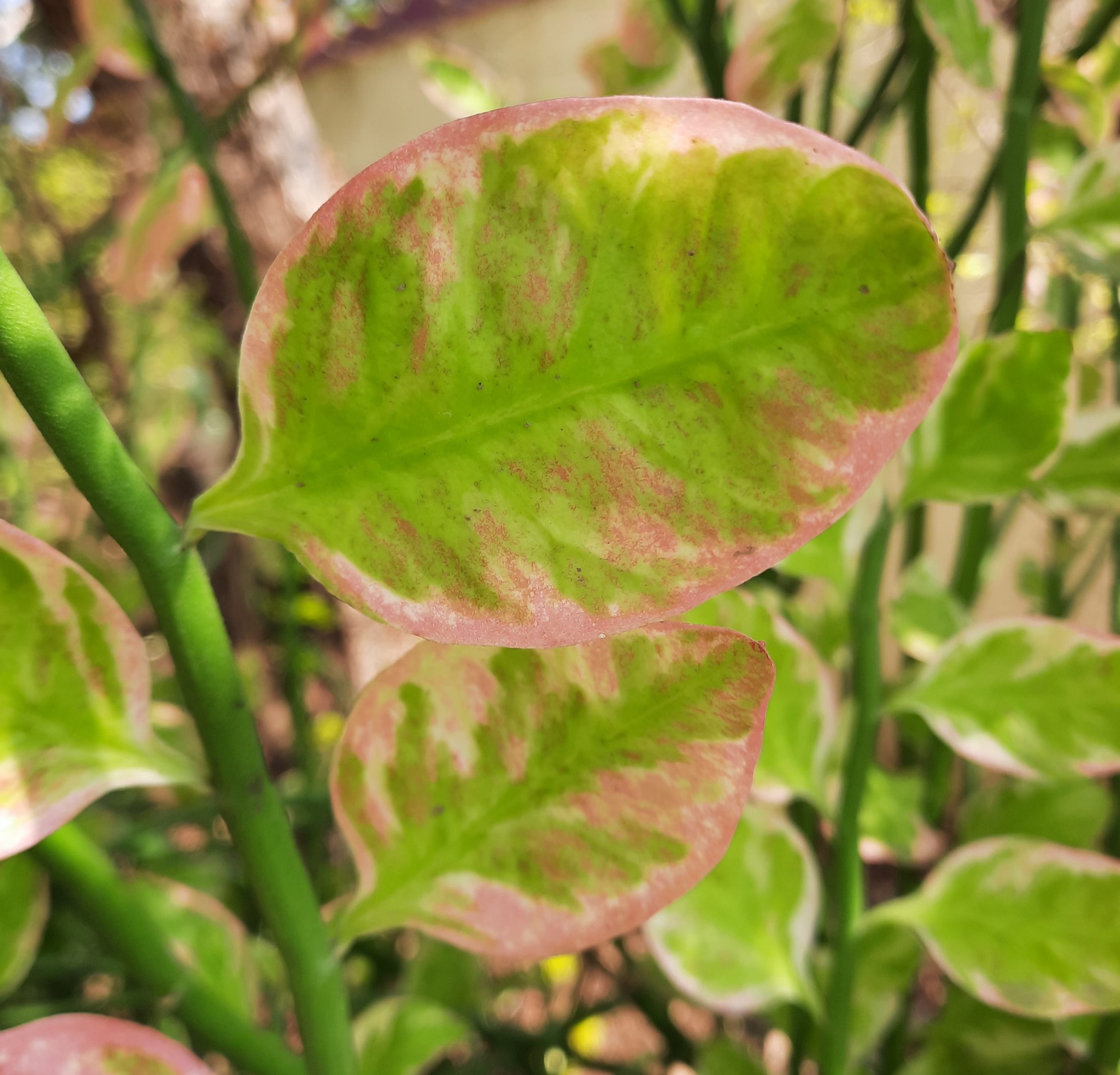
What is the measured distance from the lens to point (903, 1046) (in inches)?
13.2

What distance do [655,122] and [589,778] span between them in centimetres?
10

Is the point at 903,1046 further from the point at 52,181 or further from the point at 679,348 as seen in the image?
the point at 52,181

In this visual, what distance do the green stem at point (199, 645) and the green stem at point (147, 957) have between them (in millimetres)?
21

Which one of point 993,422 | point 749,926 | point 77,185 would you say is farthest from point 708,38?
point 77,185

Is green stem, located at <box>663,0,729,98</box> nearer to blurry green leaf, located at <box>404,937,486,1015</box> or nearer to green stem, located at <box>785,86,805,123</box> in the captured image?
green stem, located at <box>785,86,805,123</box>

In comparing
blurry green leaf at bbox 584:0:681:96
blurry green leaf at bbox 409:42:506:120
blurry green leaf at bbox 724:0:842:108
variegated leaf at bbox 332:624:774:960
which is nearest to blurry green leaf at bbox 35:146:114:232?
blurry green leaf at bbox 409:42:506:120

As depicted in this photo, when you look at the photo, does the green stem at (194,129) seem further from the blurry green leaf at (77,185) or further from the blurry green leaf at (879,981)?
the blurry green leaf at (77,185)

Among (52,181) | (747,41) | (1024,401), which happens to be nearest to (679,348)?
(1024,401)

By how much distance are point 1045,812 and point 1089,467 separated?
0.49ft

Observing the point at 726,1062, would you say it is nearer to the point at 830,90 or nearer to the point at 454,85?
the point at 830,90

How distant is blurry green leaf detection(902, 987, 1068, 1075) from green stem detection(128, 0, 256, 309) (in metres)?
0.36

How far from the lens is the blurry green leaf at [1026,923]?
20 cm

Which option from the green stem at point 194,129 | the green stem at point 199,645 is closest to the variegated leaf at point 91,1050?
the green stem at point 199,645

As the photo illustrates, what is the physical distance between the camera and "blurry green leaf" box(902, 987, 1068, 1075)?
0.27 meters
